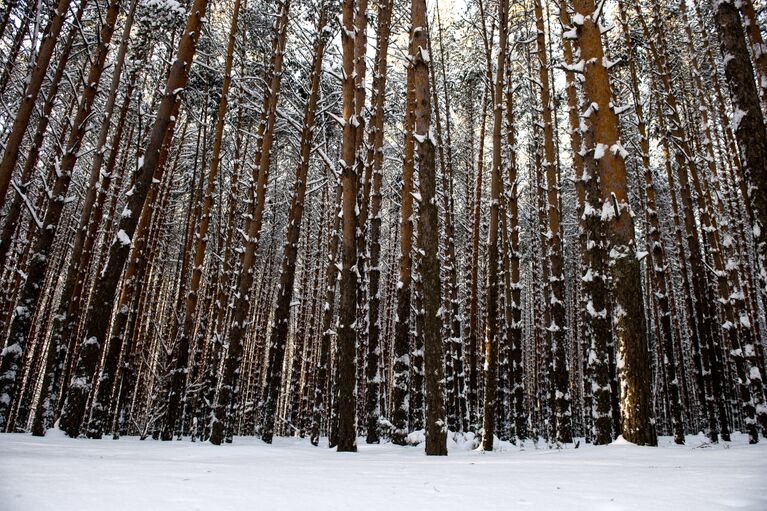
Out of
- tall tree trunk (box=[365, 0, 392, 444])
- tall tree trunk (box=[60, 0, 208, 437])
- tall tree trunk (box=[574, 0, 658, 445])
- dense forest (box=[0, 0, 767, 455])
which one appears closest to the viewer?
tall tree trunk (box=[574, 0, 658, 445])

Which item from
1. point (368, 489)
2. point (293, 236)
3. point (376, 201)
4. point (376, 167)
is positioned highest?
point (376, 167)

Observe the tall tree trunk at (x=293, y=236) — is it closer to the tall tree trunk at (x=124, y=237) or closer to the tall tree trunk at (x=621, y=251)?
the tall tree trunk at (x=124, y=237)

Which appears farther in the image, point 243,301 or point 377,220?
point 377,220

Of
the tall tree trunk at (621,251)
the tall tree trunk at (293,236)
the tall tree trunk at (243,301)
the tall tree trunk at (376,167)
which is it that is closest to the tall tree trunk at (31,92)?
the tall tree trunk at (243,301)

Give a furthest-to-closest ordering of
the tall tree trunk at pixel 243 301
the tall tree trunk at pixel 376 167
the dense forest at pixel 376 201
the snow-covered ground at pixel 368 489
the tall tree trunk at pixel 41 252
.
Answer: the tall tree trunk at pixel 376 167, the tall tree trunk at pixel 243 301, the tall tree trunk at pixel 41 252, the dense forest at pixel 376 201, the snow-covered ground at pixel 368 489

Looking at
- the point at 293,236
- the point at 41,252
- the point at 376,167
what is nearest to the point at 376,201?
the point at 376,167

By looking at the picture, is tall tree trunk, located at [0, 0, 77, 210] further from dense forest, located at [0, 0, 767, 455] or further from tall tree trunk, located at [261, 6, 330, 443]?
tall tree trunk, located at [261, 6, 330, 443]

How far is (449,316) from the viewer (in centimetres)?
1326

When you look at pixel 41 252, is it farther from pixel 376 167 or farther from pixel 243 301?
pixel 376 167

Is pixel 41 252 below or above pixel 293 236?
below

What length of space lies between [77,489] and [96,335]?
4.79 metres

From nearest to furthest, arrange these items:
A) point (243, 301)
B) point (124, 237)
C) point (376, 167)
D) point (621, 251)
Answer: point (621, 251) < point (124, 237) < point (243, 301) < point (376, 167)

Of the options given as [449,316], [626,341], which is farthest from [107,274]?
[449,316]

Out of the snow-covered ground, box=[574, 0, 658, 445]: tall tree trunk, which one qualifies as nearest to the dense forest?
box=[574, 0, 658, 445]: tall tree trunk
